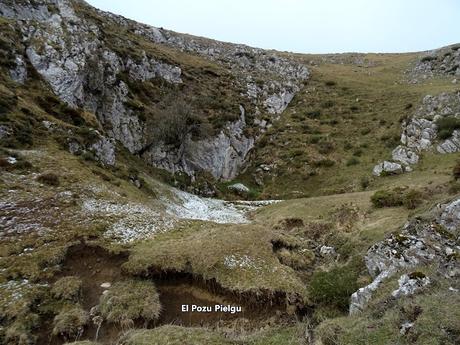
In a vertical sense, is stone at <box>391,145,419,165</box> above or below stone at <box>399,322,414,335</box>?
above

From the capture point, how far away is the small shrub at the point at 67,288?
17.4m

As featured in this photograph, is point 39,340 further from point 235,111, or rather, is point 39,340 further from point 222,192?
point 235,111

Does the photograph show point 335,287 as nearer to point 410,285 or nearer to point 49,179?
point 410,285

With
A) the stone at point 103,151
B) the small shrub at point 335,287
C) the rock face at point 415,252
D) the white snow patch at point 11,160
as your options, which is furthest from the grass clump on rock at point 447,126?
the white snow patch at point 11,160

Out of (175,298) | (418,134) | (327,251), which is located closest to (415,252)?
(327,251)

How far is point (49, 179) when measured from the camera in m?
28.3

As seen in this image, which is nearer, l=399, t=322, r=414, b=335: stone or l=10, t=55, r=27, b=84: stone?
l=399, t=322, r=414, b=335: stone

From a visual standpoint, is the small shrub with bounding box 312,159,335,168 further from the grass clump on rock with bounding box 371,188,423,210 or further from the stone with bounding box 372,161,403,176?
the grass clump on rock with bounding box 371,188,423,210

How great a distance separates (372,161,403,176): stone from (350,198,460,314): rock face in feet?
86.8

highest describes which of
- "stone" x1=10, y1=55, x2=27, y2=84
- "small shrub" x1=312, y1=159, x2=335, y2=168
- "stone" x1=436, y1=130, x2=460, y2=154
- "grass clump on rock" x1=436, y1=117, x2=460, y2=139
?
"stone" x1=10, y1=55, x2=27, y2=84

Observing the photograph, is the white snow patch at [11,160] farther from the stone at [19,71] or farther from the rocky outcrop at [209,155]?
the rocky outcrop at [209,155]

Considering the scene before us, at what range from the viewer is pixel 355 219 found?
2817cm

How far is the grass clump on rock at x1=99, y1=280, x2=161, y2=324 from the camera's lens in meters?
16.1

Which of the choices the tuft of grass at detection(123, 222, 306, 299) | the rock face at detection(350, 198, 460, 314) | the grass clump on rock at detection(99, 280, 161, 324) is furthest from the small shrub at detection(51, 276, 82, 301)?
the rock face at detection(350, 198, 460, 314)
